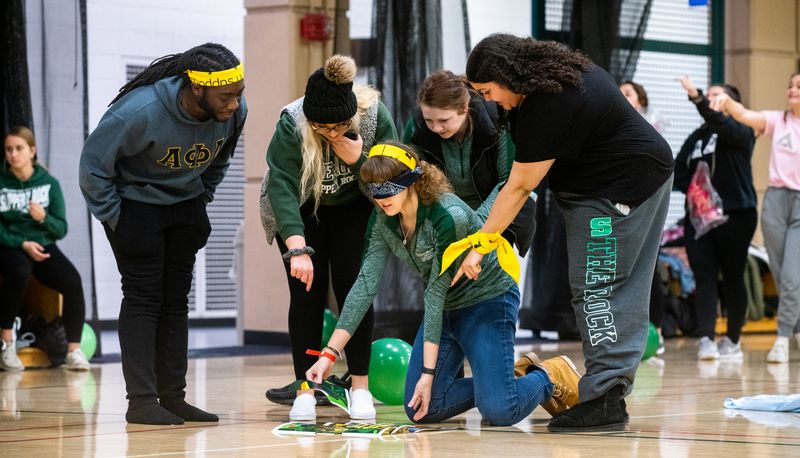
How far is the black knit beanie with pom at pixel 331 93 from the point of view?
3.91m

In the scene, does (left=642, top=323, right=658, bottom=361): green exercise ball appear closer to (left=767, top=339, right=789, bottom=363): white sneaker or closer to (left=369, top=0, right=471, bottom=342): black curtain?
(left=767, top=339, right=789, bottom=363): white sneaker

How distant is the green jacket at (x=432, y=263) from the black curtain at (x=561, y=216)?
15.2 ft

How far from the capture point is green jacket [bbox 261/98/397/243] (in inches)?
162

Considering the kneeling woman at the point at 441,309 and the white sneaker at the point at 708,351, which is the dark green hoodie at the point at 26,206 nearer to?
the kneeling woman at the point at 441,309

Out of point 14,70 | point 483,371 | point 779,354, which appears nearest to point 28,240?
point 14,70

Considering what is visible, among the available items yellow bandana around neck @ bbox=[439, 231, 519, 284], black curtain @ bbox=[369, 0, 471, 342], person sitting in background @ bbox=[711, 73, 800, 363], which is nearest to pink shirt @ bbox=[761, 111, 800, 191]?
person sitting in background @ bbox=[711, 73, 800, 363]

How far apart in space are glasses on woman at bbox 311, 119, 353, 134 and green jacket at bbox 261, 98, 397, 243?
0.40 feet

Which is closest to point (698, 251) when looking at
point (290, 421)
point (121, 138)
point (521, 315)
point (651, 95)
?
point (521, 315)

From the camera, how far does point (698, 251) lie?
7.01 meters

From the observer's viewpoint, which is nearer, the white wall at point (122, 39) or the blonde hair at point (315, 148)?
the blonde hair at point (315, 148)

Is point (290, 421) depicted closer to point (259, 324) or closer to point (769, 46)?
point (259, 324)

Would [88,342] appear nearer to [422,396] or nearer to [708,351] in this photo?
[708,351]

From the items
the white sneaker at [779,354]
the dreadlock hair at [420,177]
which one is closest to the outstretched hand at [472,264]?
the dreadlock hair at [420,177]

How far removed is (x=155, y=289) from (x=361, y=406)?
79cm
